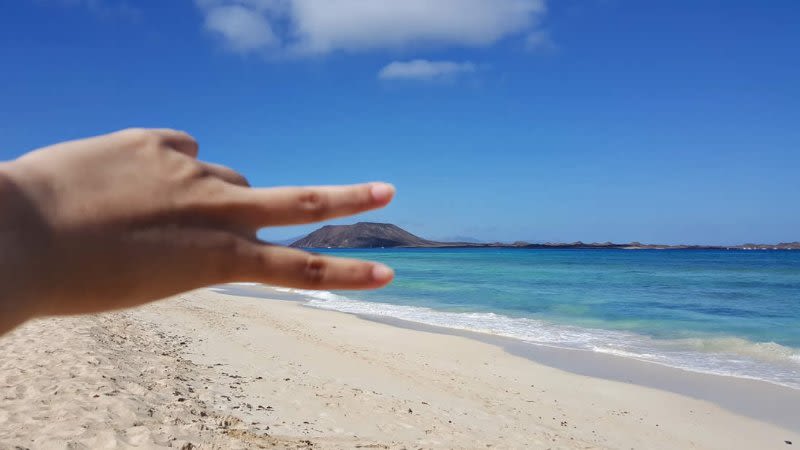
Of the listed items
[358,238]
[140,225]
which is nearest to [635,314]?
[140,225]

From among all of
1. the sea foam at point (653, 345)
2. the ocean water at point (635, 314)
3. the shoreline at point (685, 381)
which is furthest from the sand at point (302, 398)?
the ocean water at point (635, 314)

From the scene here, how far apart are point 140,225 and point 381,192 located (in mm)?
519

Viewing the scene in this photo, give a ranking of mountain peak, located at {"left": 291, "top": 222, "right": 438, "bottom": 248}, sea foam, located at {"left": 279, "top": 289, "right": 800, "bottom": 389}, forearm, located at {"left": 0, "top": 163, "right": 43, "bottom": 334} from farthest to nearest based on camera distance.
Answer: mountain peak, located at {"left": 291, "top": 222, "right": 438, "bottom": 248} → sea foam, located at {"left": 279, "top": 289, "right": 800, "bottom": 389} → forearm, located at {"left": 0, "top": 163, "right": 43, "bottom": 334}

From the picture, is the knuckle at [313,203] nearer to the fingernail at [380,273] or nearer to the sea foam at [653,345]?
the fingernail at [380,273]

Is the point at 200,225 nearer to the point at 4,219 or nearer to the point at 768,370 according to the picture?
the point at 4,219

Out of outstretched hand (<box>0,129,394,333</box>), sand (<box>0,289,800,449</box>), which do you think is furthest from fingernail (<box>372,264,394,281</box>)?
sand (<box>0,289,800,449</box>)

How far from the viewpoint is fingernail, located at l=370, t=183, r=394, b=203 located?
134 centimetres

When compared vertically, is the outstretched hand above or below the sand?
above

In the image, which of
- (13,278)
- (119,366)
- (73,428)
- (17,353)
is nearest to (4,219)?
(13,278)

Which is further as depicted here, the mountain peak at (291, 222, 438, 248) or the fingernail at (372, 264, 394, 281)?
the mountain peak at (291, 222, 438, 248)

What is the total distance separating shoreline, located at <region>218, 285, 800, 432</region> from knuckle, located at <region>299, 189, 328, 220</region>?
990 centimetres

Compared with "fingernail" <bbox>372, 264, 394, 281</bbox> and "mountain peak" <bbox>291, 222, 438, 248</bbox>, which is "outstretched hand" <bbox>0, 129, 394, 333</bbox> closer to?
"fingernail" <bbox>372, 264, 394, 281</bbox>

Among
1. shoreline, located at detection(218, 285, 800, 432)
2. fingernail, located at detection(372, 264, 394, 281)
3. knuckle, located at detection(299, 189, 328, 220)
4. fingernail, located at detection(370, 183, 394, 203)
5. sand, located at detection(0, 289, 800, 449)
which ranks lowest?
shoreline, located at detection(218, 285, 800, 432)

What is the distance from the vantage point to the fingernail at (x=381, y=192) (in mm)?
1345
